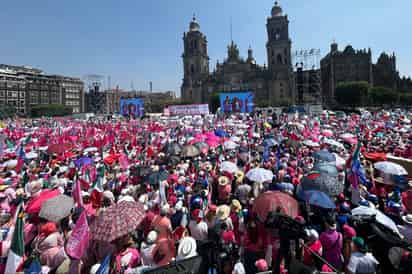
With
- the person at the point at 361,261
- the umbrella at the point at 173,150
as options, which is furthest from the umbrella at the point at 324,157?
the umbrella at the point at 173,150

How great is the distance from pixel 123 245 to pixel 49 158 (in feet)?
32.0

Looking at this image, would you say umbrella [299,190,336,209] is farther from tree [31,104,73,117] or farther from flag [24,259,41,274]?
tree [31,104,73,117]

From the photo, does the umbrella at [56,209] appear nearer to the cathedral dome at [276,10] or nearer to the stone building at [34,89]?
the cathedral dome at [276,10]

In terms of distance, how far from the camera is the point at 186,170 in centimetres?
905

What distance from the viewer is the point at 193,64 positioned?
8544 centimetres

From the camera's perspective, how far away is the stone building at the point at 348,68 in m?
76.6

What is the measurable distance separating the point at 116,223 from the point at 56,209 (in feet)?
5.07

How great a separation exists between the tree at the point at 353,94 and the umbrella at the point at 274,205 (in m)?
64.7

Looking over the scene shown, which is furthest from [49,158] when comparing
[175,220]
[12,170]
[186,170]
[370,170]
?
[370,170]

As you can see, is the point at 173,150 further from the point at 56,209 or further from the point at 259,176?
the point at 56,209

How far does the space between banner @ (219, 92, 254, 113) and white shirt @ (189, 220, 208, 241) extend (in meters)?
23.5

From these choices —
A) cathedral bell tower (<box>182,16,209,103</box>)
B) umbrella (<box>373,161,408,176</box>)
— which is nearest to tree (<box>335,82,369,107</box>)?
cathedral bell tower (<box>182,16,209,103</box>)

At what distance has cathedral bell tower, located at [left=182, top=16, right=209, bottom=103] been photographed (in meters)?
84.4

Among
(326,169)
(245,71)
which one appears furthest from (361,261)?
(245,71)
